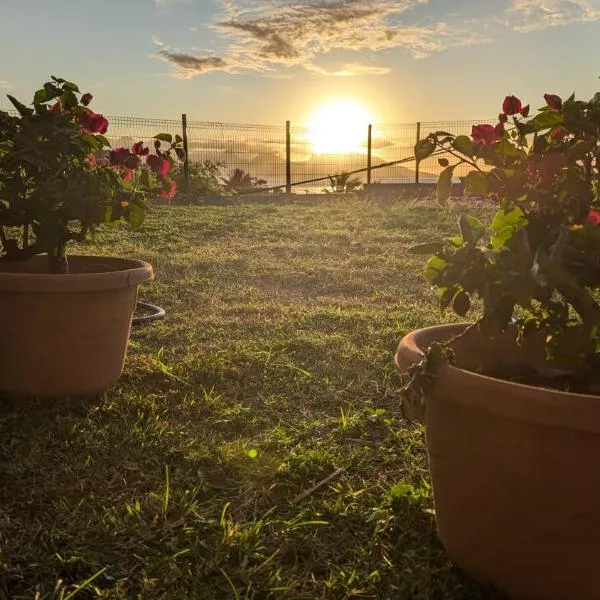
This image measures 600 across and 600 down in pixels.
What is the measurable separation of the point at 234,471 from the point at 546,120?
121 centimetres

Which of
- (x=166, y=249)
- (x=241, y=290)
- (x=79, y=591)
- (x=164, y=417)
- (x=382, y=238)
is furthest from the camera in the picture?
(x=382, y=238)

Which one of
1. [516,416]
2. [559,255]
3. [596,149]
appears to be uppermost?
[596,149]

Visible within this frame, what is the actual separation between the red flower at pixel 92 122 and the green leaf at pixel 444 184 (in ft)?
4.72

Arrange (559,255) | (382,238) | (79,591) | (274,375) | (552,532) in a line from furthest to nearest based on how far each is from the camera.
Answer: (382,238)
(274,375)
(79,591)
(552,532)
(559,255)

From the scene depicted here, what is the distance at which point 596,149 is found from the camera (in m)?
1.29

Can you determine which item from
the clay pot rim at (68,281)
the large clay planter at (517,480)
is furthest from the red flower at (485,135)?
the clay pot rim at (68,281)

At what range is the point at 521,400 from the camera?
1.16 meters

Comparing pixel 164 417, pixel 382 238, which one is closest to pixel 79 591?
pixel 164 417

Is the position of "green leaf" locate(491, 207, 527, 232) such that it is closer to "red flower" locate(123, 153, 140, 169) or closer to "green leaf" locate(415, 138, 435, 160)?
"green leaf" locate(415, 138, 435, 160)

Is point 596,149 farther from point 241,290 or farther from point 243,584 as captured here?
point 241,290

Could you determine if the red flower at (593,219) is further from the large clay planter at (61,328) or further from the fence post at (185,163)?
the fence post at (185,163)

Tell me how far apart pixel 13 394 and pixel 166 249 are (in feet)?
10.9

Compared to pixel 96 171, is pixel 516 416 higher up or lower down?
lower down

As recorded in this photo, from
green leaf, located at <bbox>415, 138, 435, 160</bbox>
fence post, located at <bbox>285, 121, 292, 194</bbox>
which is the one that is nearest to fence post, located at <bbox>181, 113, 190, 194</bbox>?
fence post, located at <bbox>285, 121, 292, 194</bbox>
